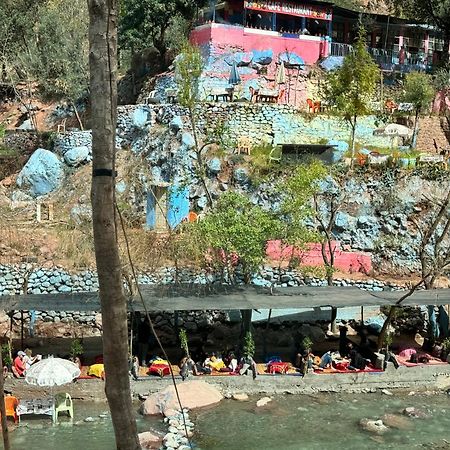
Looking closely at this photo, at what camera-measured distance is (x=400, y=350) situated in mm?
18562

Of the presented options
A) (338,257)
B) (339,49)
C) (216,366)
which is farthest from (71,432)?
(339,49)

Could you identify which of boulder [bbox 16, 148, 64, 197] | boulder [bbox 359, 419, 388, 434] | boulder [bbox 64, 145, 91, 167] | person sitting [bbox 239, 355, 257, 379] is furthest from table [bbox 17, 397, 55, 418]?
boulder [bbox 64, 145, 91, 167]

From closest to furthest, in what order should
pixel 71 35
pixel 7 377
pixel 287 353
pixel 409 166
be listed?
pixel 7 377
pixel 287 353
pixel 409 166
pixel 71 35

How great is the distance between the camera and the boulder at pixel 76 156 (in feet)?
95.6

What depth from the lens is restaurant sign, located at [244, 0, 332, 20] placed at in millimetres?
31812

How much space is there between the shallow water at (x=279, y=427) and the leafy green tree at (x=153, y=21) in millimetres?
24262

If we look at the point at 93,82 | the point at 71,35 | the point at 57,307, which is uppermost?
the point at 71,35

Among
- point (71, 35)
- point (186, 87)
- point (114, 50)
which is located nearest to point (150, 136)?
point (186, 87)

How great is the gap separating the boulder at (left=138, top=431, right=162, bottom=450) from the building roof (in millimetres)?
3348

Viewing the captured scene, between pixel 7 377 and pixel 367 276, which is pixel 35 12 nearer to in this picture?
pixel 367 276

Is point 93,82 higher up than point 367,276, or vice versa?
point 93,82

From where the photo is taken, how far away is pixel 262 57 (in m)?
31.7

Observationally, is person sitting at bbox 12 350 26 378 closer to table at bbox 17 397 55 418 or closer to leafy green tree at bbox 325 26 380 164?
table at bbox 17 397 55 418

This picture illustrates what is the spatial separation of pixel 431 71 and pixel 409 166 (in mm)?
13056
